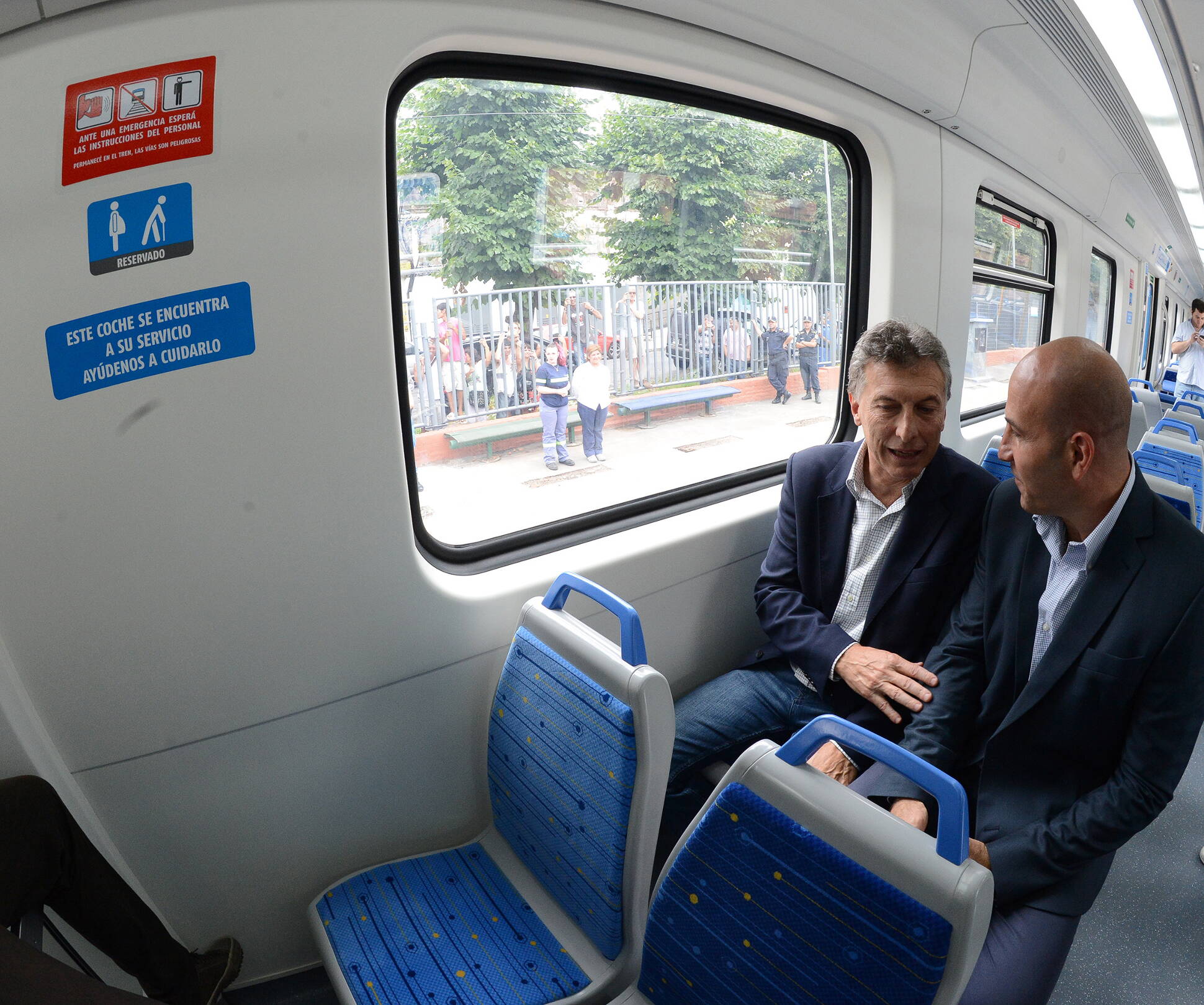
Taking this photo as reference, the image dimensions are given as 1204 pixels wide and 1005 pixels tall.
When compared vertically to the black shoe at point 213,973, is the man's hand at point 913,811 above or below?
above

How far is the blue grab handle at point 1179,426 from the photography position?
3.77 metres

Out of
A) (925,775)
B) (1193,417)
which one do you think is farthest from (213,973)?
(1193,417)

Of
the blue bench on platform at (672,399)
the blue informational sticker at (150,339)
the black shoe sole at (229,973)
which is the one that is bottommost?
the black shoe sole at (229,973)

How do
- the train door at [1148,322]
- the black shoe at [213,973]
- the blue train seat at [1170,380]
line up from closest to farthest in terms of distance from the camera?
the black shoe at [213,973] → the blue train seat at [1170,380] → the train door at [1148,322]

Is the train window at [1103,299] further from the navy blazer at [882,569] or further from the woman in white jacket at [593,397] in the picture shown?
the woman in white jacket at [593,397]

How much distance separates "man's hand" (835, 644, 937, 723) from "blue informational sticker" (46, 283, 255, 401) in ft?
5.64

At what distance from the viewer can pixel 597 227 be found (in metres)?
2.49

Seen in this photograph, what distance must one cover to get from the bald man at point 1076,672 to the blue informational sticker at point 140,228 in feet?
5.80

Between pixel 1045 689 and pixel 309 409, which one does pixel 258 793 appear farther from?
pixel 1045 689

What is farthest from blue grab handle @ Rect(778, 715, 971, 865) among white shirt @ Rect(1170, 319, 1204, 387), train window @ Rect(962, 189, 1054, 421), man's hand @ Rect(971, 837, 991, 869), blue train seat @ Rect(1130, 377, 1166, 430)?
Result: white shirt @ Rect(1170, 319, 1204, 387)

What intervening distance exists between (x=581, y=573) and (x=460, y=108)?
1304 millimetres

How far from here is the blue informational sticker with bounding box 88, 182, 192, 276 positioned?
Answer: 151cm

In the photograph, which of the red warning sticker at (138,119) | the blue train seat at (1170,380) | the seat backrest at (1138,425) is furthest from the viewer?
the blue train seat at (1170,380)

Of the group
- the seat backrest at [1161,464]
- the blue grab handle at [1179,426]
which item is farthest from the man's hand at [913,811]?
the blue grab handle at [1179,426]
